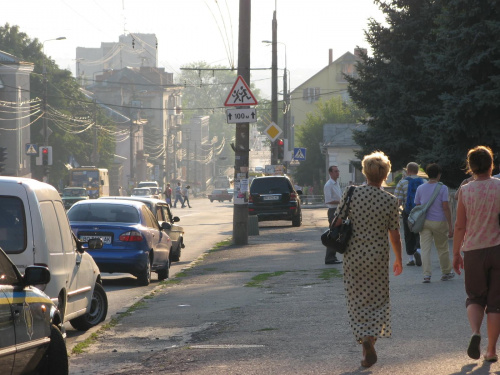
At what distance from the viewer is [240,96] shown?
23.0m

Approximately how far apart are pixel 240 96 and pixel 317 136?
6741 centimetres

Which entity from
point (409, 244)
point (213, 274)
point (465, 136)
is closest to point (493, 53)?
point (465, 136)

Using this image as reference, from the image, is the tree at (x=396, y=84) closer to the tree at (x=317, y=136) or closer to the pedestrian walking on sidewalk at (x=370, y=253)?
the pedestrian walking on sidewalk at (x=370, y=253)

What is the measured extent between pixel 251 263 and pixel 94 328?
30.8 feet

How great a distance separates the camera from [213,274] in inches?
719

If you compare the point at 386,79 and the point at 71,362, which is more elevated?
the point at 386,79

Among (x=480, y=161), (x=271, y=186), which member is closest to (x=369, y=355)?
(x=480, y=161)

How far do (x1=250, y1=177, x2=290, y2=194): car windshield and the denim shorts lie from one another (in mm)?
27156

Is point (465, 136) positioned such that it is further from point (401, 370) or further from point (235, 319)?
point (401, 370)

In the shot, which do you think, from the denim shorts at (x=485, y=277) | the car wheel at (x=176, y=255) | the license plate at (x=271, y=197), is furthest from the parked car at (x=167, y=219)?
the denim shorts at (x=485, y=277)

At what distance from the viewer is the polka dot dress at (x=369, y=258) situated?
8.10 m

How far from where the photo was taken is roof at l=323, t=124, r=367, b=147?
8319 cm

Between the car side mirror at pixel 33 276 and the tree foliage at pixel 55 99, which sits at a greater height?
the tree foliage at pixel 55 99

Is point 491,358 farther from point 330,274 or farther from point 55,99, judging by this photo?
point 55,99
